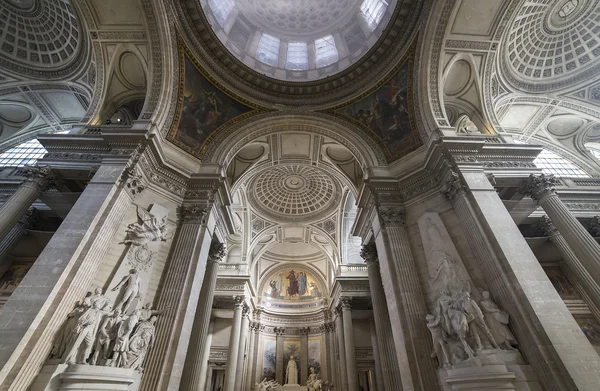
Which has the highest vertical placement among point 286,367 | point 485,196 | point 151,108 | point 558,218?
point 151,108

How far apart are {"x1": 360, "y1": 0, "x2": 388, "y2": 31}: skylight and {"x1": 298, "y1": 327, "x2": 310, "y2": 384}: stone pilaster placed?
21808 mm

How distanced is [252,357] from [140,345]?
16.0m

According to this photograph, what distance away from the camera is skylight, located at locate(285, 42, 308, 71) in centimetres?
1490

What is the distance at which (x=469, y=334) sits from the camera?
613cm

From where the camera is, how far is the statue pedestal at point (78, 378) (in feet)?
16.6

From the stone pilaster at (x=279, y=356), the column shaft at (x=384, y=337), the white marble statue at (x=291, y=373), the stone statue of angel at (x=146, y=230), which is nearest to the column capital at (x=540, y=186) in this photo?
the column shaft at (x=384, y=337)

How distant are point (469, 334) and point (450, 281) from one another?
4.32 feet

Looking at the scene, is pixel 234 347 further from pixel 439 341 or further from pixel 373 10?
pixel 373 10


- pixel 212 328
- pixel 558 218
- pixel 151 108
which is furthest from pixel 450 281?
pixel 212 328

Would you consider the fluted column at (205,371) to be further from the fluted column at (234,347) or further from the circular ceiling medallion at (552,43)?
the circular ceiling medallion at (552,43)

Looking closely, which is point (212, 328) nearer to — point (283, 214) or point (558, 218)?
point (283, 214)

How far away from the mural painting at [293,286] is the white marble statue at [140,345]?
17.8m

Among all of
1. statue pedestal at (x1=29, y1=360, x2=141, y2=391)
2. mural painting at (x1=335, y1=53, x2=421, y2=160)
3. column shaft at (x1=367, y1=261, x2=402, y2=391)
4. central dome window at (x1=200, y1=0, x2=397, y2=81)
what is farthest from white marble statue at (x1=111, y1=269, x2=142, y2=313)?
central dome window at (x1=200, y1=0, x2=397, y2=81)

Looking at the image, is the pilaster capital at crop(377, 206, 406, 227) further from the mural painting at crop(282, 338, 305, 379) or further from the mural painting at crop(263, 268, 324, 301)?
the mural painting at crop(282, 338, 305, 379)
